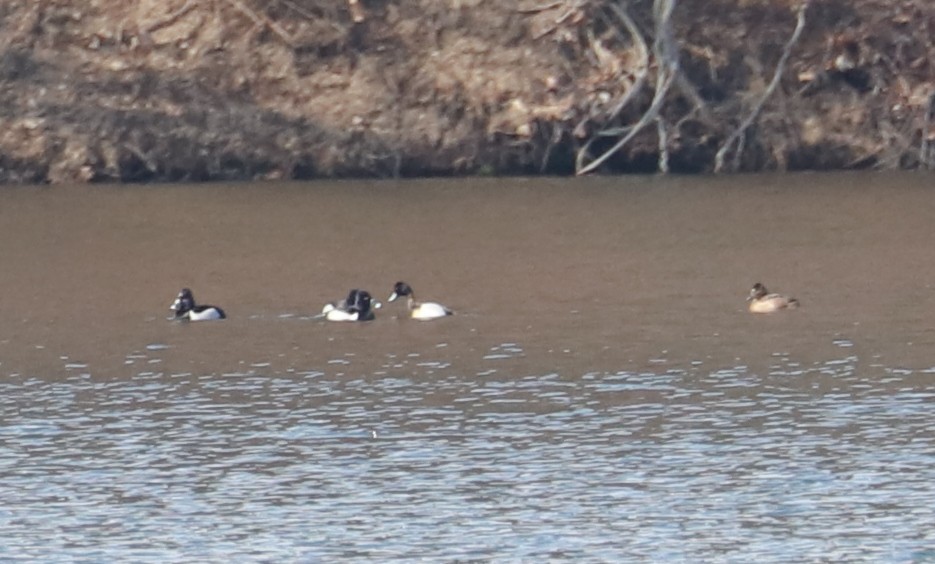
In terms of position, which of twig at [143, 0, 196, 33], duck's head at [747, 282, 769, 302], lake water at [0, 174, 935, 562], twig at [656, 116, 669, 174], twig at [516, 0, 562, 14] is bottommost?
lake water at [0, 174, 935, 562]

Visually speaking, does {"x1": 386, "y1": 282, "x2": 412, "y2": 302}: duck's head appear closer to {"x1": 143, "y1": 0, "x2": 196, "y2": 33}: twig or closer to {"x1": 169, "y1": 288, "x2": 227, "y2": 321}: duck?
{"x1": 169, "y1": 288, "x2": 227, "y2": 321}: duck

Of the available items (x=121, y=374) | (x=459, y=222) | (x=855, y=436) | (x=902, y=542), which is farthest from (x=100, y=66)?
(x=902, y=542)

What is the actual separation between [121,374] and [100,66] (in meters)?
17.7

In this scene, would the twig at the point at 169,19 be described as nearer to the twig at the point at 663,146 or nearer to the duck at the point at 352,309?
the twig at the point at 663,146

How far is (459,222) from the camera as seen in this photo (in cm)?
2467

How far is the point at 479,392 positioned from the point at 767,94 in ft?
→ 58.6

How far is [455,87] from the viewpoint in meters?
31.7

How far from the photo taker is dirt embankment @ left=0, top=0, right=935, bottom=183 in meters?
30.8

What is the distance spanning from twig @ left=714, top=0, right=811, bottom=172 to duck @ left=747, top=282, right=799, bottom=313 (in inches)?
521

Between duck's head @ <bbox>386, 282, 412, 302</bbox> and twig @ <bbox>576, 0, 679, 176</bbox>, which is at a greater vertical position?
twig @ <bbox>576, 0, 679, 176</bbox>

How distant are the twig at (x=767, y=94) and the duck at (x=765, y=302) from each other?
521 inches

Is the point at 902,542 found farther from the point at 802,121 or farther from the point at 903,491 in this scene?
the point at 802,121

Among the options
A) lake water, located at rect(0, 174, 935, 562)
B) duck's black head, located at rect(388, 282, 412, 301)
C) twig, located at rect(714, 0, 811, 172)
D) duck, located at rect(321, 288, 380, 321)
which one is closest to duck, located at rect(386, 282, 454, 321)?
lake water, located at rect(0, 174, 935, 562)

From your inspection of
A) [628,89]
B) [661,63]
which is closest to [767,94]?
[661,63]
